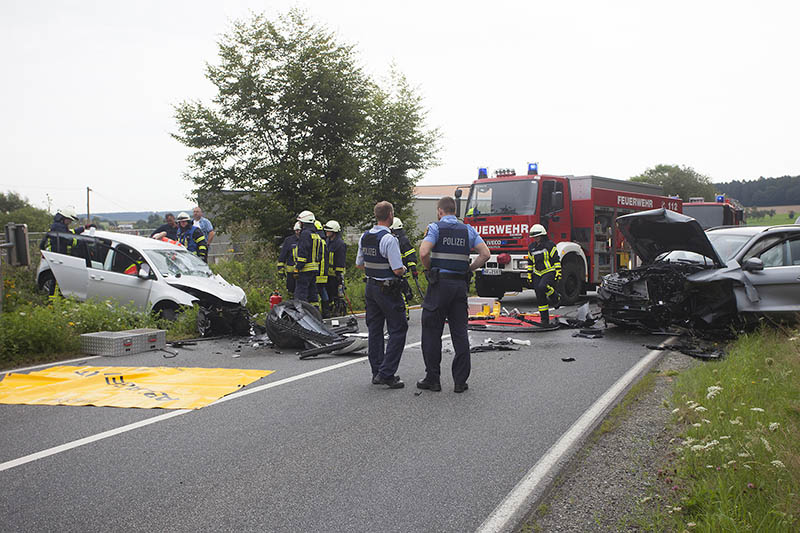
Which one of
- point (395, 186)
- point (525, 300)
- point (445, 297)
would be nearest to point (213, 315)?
point (445, 297)

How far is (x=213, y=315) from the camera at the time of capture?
10.5m

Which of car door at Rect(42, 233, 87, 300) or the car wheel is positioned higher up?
car door at Rect(42, 233, 87, 300)

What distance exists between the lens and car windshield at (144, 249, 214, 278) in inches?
450

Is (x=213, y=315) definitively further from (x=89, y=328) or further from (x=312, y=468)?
(x=312, y=468)

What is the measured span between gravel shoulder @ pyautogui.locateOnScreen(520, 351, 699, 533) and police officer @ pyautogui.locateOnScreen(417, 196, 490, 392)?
5.78ft

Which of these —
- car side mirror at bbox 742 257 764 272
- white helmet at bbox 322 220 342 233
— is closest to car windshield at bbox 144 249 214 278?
white helmet at bbox 322 220 342 233

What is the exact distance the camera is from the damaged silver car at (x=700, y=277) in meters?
9.26

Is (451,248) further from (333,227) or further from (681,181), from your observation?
(681,181)

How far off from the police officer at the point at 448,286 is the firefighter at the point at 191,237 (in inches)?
311

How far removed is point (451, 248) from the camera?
272 inches

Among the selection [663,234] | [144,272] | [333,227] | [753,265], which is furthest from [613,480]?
[144,272]

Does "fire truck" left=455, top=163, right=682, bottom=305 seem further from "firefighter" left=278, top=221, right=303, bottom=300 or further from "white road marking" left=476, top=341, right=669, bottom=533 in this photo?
"white road marking" left=476, top=341, right=669, bottom=533

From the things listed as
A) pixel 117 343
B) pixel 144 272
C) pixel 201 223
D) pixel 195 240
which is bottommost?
pixel 117 343

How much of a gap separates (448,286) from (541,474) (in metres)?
2.82
